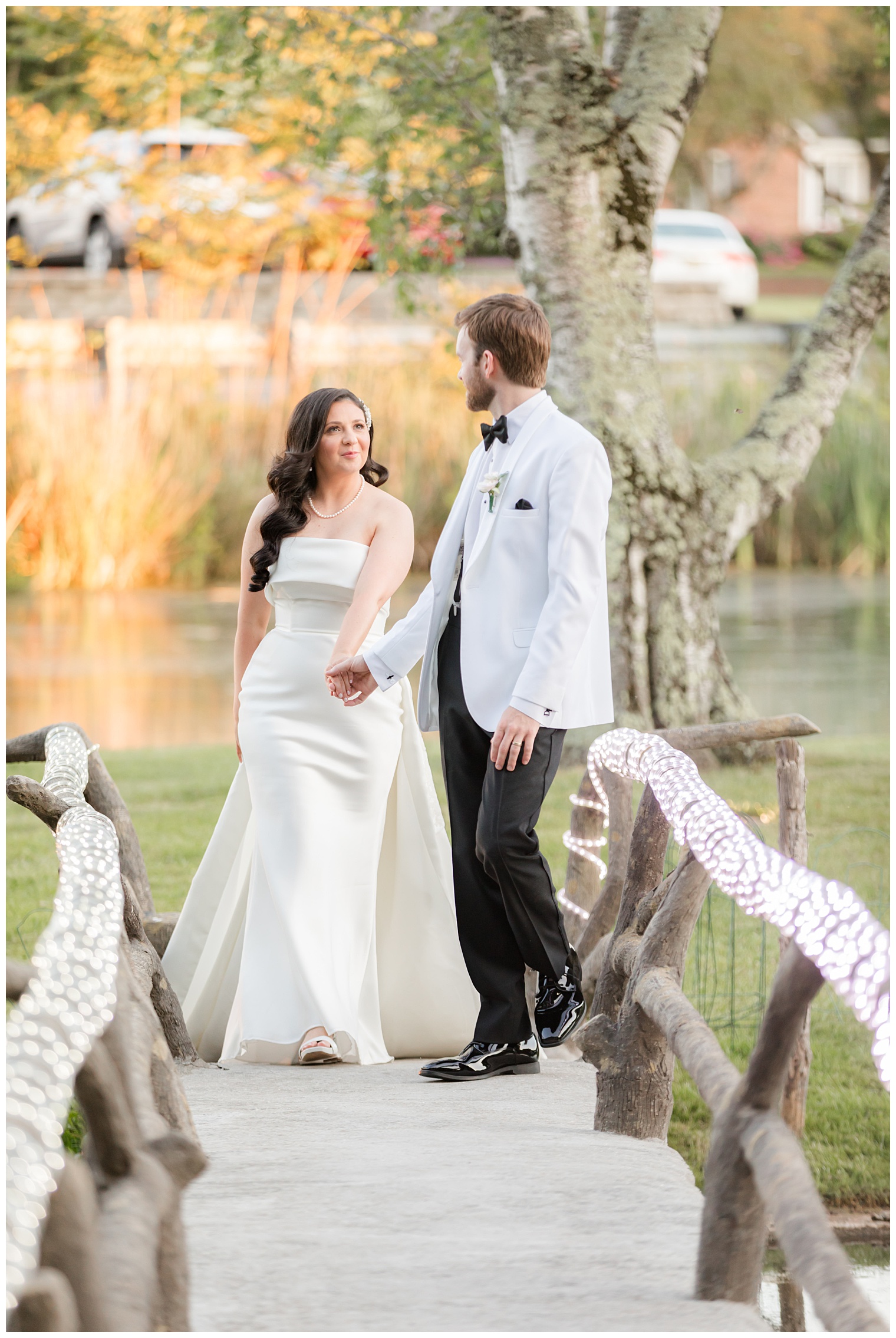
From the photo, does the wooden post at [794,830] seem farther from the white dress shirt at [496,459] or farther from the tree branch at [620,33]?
the tree branch at [620,33]

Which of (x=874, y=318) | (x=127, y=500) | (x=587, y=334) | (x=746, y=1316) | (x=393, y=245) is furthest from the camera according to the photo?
(x=127, y=500)

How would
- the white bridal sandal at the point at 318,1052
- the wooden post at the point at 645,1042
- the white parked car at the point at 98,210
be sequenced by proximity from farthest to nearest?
the white parked car at the point at 98,210 < the white bridal sandal at the point at 318,1052 < the wooden post at the point at 645,1042

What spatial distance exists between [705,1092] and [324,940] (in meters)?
1.79

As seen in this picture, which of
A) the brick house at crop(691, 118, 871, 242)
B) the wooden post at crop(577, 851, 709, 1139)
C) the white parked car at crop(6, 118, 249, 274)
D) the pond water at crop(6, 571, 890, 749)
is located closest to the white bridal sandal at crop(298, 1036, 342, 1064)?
the wooden post at crop(577, 851, 709, 1139)

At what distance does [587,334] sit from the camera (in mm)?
8562

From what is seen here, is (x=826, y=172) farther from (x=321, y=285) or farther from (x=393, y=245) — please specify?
(x=393, y=245)

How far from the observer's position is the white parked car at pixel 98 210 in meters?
16.5

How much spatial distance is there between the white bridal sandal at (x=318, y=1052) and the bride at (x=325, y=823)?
0.06 meters

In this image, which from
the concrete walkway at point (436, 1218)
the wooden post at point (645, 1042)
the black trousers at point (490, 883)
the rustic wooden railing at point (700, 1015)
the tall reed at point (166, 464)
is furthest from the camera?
the tall reed at point (166, 464)

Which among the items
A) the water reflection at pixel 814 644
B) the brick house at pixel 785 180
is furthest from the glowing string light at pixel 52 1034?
the brick house at pixel 785 180

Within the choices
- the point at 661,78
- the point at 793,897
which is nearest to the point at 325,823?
the point at 793,897

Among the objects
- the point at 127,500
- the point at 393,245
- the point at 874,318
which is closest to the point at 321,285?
the point at 127,500

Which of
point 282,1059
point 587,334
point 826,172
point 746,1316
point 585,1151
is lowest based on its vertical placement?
point 282,1059

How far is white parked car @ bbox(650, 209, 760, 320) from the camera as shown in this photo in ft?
84.1
